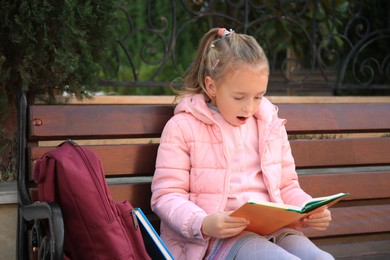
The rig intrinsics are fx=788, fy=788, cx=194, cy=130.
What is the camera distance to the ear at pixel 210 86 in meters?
2.93

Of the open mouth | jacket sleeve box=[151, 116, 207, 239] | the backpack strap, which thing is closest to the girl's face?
the open mouth

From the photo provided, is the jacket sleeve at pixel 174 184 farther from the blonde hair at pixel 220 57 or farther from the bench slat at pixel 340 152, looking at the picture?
the bench slat at pixel 340 152

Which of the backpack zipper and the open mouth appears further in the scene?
the open mouth

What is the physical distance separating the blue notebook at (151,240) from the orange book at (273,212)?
0.25m

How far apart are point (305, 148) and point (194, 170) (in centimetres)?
67

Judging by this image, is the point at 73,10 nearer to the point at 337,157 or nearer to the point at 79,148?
the point at 79,148

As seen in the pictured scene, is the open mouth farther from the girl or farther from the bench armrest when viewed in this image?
the bench armrest

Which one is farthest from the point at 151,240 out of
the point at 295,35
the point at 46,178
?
the point at 295,35

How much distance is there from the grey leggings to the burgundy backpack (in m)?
0.35

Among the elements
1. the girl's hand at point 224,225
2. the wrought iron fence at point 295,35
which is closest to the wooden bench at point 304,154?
the girl's hand at point 224,225

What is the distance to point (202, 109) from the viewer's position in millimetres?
2883

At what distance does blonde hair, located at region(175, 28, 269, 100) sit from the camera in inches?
111

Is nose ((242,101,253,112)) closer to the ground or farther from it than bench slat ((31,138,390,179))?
farther from it

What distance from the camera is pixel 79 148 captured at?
101 inches
